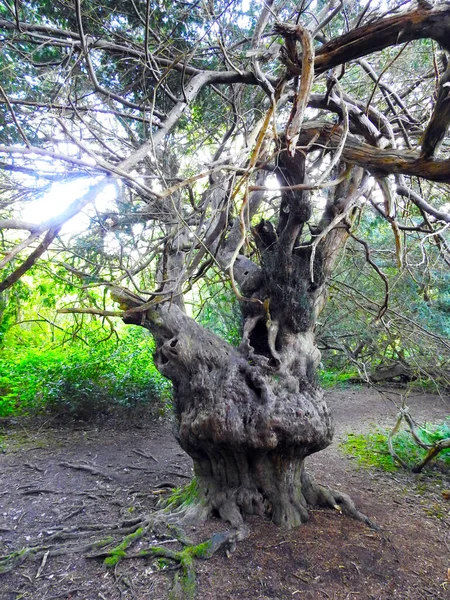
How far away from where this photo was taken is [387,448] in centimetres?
513

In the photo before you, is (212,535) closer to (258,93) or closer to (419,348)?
(419,348)

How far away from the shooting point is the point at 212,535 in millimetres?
2617

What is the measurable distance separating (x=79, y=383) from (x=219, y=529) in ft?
13.9

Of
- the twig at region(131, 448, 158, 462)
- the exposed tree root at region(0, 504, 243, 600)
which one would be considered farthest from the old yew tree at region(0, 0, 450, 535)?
the twig at region(131, 448, 158, 462)

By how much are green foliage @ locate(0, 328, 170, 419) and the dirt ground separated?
82cm

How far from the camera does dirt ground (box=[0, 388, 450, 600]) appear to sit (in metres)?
2.23

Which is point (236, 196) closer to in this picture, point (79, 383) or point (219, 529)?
point (219, 529)

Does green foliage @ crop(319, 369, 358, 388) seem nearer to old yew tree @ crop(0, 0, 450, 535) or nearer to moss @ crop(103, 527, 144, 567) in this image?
old yew tree @ crop(0, 0, 450, 535)

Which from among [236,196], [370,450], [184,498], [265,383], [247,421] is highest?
[236,196]

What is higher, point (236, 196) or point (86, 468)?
point (236, 196)

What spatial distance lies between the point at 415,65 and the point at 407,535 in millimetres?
4792

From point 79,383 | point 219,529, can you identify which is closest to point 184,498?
point 219,529

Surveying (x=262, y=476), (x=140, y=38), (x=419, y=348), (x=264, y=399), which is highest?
(x=140, y=38)

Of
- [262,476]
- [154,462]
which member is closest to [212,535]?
[262,476]
